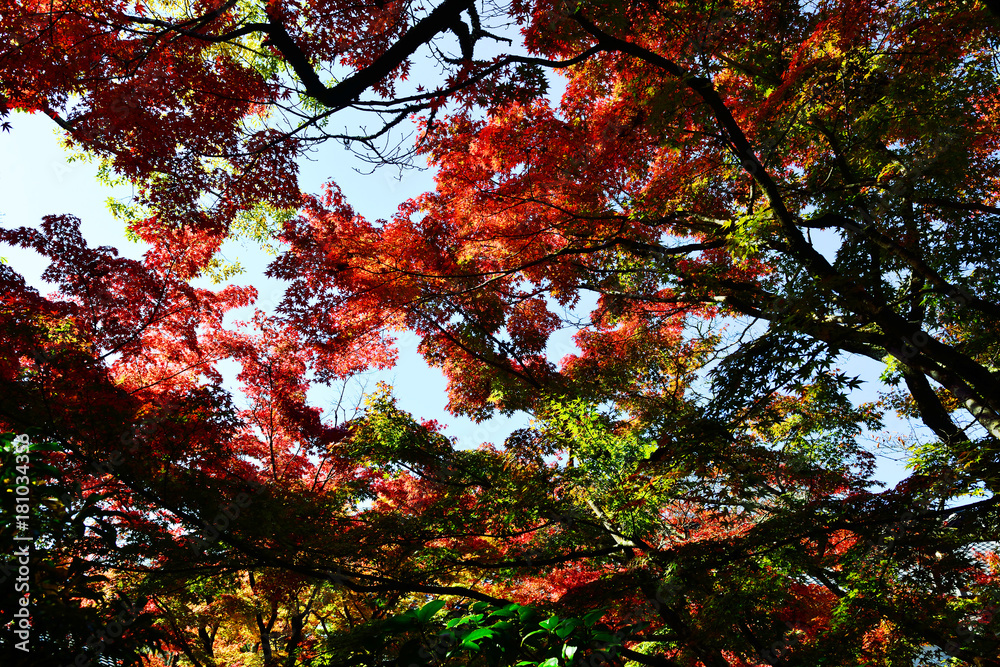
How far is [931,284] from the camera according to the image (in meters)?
4.62

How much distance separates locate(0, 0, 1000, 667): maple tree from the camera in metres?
3.64

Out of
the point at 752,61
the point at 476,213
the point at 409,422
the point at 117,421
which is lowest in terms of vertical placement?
the point at 117,421

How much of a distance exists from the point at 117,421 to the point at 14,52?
351 cm

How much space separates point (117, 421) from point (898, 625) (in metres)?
6.80

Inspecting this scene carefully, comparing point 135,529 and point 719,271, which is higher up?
point 719,271

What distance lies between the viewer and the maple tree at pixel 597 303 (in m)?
3.64

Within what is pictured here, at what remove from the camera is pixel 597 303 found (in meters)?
7.28

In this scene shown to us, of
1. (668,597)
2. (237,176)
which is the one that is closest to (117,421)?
(237,176)

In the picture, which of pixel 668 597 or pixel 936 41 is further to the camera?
pixel 668 597

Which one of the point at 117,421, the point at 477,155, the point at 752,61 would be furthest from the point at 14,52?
the point at 752,61

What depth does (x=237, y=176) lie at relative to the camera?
534cm

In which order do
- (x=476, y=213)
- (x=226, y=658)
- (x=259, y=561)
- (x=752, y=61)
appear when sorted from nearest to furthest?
(x=259, y=561) → (x=752, y=61) → (x=476, y=213) → (x=226, y=658)

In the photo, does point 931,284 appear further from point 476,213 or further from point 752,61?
point 476,213

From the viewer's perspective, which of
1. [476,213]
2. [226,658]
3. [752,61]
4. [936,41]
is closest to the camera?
[936,41]
